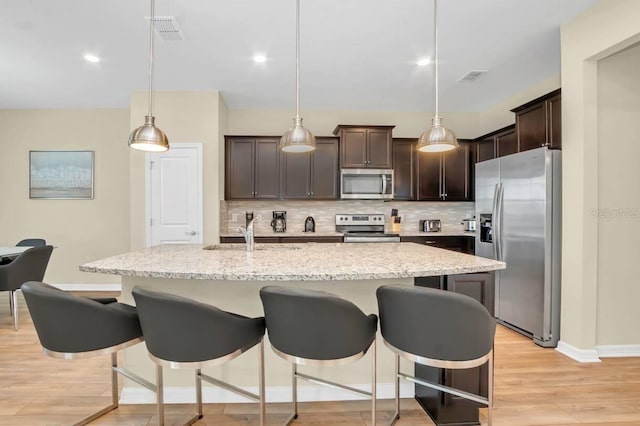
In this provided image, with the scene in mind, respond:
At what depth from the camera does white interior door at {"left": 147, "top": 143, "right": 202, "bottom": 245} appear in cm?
464

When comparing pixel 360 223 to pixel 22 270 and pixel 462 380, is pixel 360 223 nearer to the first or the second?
pixel 462 380

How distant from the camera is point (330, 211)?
5.56 meters

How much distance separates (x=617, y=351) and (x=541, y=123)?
2.14 metres

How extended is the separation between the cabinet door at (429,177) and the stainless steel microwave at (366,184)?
0.52m

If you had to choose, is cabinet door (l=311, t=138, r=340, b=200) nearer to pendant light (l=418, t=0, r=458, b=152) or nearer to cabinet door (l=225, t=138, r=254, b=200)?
cabinet door (l=225, t=138, r=254, b=200)

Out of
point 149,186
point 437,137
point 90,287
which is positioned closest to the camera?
point 437,137

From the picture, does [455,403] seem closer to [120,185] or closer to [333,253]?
[333,253]

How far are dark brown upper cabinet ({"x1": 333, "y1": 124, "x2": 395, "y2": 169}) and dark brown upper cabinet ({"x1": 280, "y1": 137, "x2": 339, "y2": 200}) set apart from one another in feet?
0.57

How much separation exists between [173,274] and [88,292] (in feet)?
15.1

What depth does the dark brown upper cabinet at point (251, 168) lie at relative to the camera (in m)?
5.12

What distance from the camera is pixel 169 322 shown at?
1529mm

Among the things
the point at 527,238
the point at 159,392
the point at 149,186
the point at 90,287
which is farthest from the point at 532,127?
the point at 90,287

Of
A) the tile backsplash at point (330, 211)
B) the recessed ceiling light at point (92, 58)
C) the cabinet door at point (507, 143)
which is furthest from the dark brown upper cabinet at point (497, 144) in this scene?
the recessed ceiling light at point (92, 58)

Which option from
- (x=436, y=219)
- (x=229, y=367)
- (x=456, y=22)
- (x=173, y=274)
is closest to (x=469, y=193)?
(x=436, y=219)
